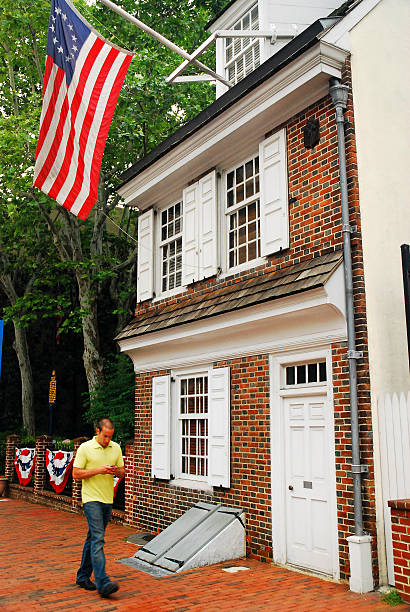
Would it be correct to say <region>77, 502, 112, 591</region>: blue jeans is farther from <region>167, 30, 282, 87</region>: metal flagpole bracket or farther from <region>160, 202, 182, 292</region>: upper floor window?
<region>167, 30, 282, 87</region>: metal flagpole bracket

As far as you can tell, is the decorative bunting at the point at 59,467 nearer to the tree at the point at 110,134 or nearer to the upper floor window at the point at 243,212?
the tree at the point at 110,134

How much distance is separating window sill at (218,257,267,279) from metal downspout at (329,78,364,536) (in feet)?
5.75

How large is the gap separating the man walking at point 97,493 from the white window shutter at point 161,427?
10.6ft

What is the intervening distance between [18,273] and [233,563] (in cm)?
1899

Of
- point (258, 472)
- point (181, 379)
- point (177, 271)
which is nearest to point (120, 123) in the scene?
point (177, 271)

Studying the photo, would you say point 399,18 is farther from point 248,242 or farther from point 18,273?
point 18,273

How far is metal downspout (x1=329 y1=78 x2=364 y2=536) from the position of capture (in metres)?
6.46

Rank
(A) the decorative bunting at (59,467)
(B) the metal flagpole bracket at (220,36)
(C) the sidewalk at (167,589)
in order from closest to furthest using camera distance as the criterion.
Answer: (C) the sidewalk at (167,589)
(B) the metal flagpole bracket at (220,36)
(A) the decorative bunting at (59,467)

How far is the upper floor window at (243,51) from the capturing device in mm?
10977

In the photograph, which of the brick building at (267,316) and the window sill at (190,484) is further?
the window sill at (190,484)

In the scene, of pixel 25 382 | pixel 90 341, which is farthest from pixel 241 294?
pixel 25 382

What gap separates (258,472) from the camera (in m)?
8.14

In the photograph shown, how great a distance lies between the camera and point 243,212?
370 inches

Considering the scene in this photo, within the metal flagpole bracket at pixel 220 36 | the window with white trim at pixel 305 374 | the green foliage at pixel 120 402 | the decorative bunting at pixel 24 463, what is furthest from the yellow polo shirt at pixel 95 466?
the decorative bunting at pixel 24 463
